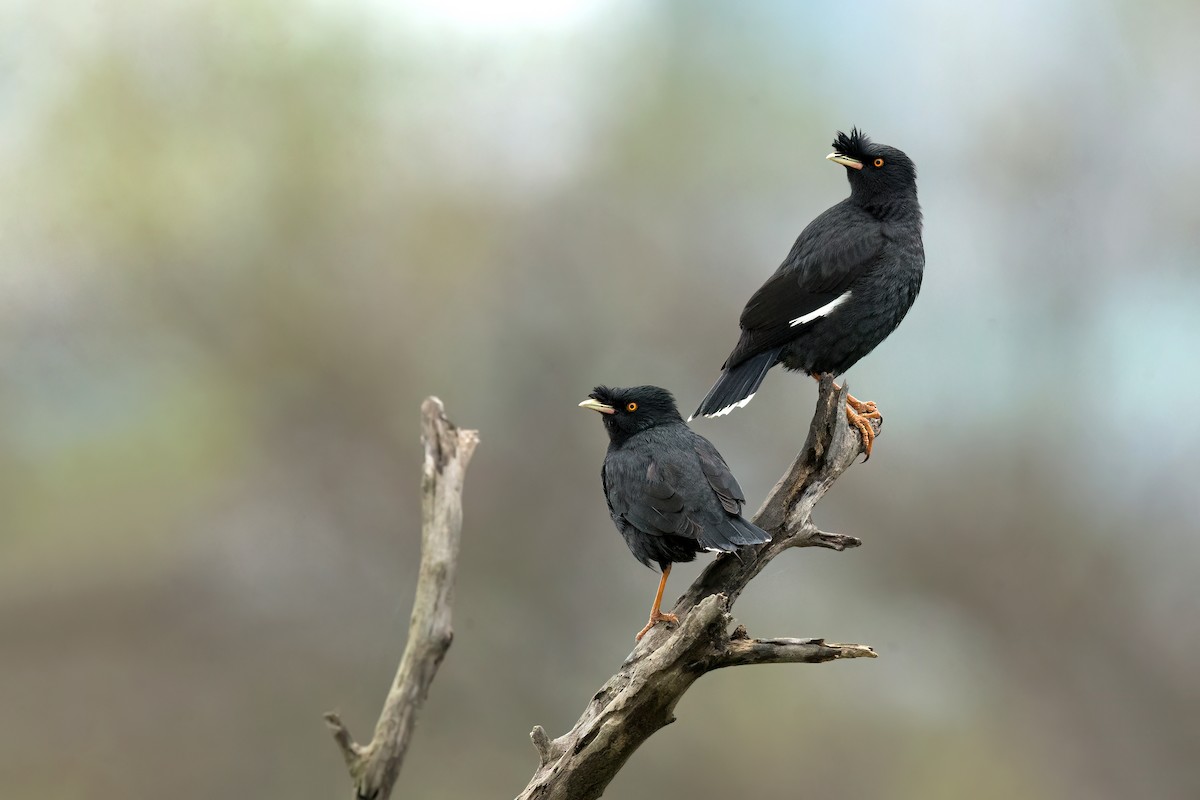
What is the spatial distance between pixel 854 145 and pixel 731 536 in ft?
7.71

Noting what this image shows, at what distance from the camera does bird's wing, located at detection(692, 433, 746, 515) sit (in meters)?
4.06

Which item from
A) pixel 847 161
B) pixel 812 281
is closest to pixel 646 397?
pixel 812 281

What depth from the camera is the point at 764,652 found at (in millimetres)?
3314

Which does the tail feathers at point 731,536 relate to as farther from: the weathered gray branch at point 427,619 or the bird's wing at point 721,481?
the weathered gray branch at point 427,619

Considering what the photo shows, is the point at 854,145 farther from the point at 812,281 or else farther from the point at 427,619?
the point at 427,619

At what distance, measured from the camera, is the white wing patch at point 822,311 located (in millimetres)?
4797

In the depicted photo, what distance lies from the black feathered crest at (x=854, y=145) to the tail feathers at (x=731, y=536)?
2.20m

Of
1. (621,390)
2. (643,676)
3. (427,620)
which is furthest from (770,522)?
(427,620)

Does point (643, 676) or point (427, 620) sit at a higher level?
point (427, 620)

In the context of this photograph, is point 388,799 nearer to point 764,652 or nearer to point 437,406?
point 437,406

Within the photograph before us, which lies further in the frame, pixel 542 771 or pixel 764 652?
pixel 542 771

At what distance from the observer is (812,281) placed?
16.0ft

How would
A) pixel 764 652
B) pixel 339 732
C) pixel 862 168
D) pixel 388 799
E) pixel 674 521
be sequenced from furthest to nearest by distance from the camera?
pixel 862 168
pixel 388 799
pixel 339 732
pixel 674 521
pixel 764 652

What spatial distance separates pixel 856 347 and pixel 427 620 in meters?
2.36
